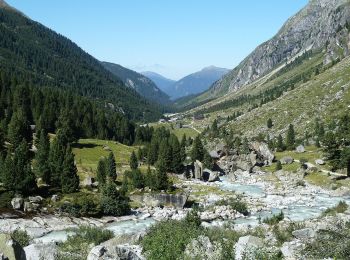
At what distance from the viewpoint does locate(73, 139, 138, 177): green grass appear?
4783 inches

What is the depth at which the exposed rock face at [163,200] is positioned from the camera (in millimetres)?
92250

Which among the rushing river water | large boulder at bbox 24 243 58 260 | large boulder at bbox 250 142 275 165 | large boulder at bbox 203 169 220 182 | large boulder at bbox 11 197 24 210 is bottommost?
the rushing river water

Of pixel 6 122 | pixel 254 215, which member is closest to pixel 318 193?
pixel 254 215

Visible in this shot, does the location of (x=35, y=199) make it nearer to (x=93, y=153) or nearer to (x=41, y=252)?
(x=41, y=252)

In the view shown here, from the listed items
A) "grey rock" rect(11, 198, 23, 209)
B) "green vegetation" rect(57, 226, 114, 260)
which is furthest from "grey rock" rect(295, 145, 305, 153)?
"green vegetation" rect(57, 226, 114, 260)

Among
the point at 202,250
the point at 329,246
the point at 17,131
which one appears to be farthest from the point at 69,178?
the point at 329,246

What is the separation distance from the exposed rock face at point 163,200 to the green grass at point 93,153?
2611 centimetres

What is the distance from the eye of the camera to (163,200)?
93.4 m

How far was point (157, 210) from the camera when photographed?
3465 inches

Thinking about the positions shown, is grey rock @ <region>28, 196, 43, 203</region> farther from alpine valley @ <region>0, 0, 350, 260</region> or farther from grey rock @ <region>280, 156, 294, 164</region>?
grey rock @ <region>280, 156, 294, 164</region>

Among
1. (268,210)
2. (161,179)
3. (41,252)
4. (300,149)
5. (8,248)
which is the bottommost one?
(268,210)

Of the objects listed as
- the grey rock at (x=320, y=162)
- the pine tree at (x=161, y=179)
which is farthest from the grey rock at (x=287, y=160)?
the pine tree at (x=161, y=179)

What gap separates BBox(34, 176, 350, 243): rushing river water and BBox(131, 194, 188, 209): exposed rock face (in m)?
11.2

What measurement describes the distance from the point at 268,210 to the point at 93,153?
218ft
